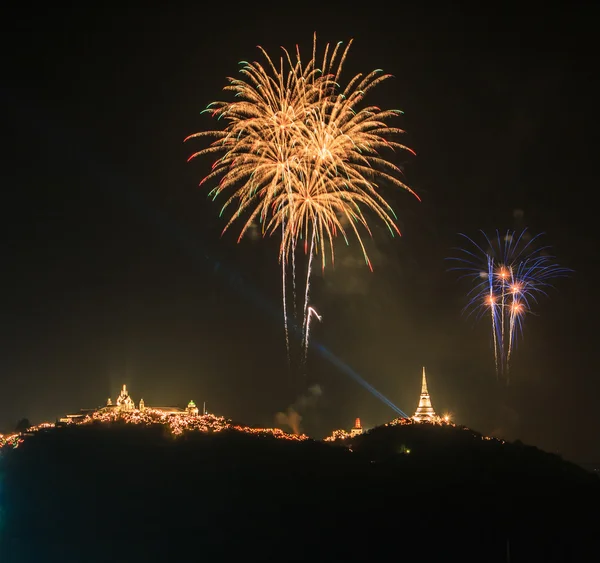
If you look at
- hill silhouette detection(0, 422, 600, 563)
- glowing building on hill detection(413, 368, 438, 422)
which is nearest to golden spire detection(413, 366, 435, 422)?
glowing building on hill detection(413, 368, 438, 422)

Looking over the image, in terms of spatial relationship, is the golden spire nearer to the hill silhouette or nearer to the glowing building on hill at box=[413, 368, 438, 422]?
the glowing building on hill at box=[413, 368, 438, 422]

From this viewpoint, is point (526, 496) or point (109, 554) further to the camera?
point (526, 496)

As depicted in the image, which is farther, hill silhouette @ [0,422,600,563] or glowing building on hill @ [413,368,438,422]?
glowing building on hill @ [413,368,438,422]

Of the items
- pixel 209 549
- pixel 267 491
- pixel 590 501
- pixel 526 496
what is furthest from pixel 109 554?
pixel 590 501

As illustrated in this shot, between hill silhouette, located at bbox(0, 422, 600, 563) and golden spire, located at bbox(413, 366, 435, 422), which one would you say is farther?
golden spire, located at bbox(413, 366, 435, 422)

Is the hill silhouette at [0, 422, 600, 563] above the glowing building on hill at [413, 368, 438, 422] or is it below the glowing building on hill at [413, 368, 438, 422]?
below

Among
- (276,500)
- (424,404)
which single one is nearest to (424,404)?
(424,404)

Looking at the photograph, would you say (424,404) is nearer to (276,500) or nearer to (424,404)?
(424,404)

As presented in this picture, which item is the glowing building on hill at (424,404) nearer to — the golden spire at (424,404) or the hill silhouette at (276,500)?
the golden spire at (424,404)

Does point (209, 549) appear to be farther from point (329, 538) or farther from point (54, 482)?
point (54, 482)
